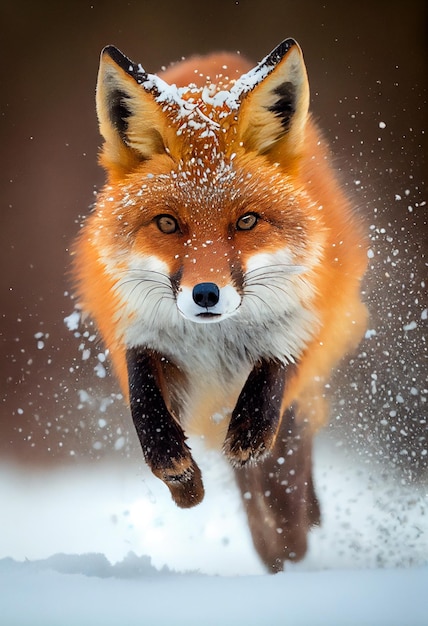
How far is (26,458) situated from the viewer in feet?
6.54

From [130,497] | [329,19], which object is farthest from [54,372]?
[329,19]

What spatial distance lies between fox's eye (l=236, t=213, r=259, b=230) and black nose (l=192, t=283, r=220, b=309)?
0.22 metres

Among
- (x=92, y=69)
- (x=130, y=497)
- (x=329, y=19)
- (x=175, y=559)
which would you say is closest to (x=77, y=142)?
(x=92, y=69)

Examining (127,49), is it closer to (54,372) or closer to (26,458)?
(54,372)

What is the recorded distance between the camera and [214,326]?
1.85 metres

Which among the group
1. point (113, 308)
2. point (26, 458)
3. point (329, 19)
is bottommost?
point (26, 458)

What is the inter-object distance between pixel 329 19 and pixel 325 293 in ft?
3.18

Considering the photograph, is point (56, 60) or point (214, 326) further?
point (56, 60)

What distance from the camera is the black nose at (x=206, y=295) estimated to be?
5.47 ft

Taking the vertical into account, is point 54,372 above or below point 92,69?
below

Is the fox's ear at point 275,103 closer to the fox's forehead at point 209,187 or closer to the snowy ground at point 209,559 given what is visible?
the fox's forehead at point 209,187

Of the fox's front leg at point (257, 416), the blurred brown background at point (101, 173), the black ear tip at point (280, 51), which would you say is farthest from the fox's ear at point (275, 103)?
the fox's front leg at point (257, 416)

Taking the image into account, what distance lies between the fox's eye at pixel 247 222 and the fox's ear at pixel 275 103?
22 centimetres

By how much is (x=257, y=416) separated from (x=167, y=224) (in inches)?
24.6
